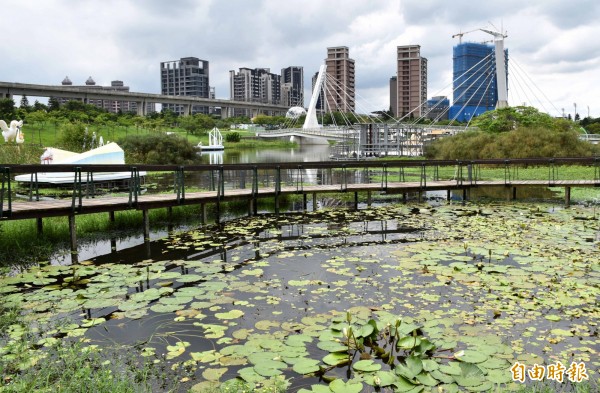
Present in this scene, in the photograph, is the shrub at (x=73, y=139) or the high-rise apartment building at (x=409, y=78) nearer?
the shrub at (x=73, y=139)

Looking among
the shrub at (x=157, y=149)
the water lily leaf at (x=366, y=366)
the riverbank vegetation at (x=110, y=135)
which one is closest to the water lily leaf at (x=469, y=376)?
the water lily leaf at (x=366, y=366)

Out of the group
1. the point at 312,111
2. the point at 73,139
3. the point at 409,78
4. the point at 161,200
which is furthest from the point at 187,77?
the point at 161,200

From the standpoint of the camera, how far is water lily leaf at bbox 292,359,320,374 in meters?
4.58

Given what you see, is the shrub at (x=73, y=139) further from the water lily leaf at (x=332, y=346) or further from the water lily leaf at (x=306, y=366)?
the water lily leaf at (x=306, y=366)

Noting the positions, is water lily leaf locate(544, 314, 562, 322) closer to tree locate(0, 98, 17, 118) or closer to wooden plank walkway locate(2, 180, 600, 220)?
wooden plank walkway locate(2, 180, 600, 220)

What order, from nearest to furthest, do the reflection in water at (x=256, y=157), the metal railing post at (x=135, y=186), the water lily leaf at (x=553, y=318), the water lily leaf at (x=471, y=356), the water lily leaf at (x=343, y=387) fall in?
the water lily leaf at (x=343, y=387) → the water lily leaf at (x=471, y=356) → the water lily leaf at (x=553, y=318) → the metal railing post at (x=135, y=186) → the reflection in water at (x=256, y=157)

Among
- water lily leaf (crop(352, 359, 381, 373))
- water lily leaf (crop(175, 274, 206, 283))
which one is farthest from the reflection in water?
water lily leaf (crop(352, 359, 381, 373))

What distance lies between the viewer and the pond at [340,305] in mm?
4746

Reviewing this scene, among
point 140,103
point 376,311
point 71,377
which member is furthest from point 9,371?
point 140,103

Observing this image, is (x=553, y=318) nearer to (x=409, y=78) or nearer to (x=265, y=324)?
(x=265, y=324)

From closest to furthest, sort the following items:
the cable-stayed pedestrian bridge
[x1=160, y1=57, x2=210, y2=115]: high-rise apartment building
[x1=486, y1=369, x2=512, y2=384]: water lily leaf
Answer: [x1=486, y1=369, x2=512, y2=384]: water lily leaf
the cable-stayed pedestrian bridge
[x1=160, y1=57, x2=210, y2=115]: high-rise apartment building

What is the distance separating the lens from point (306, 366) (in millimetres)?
4656

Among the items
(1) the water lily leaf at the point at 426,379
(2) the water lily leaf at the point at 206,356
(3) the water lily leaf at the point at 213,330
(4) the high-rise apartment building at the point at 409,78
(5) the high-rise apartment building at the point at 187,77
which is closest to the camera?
(1) the water lily leaf at the point at 426,379

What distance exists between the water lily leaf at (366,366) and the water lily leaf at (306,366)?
37cm
